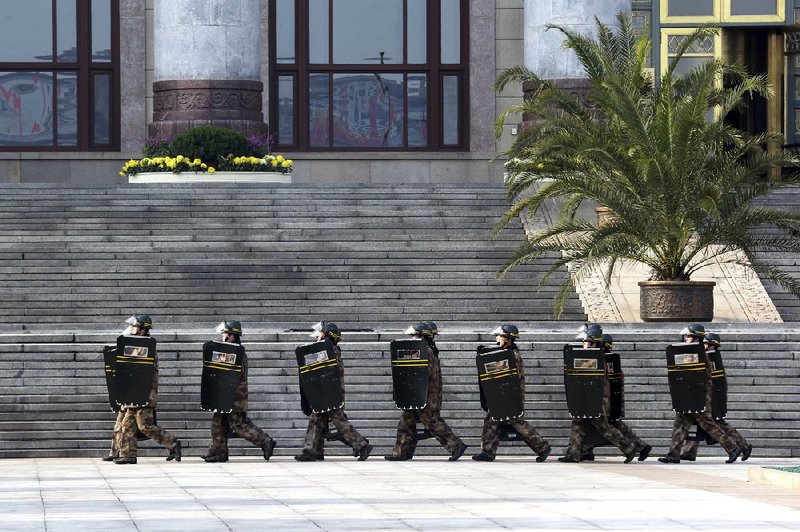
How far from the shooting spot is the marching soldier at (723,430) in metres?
18.9

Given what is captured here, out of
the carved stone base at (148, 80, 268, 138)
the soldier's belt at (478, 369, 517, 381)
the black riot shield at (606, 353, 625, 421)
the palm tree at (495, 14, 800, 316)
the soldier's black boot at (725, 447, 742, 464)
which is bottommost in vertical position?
the soldier's black boot at (725, 447, 742, 464)

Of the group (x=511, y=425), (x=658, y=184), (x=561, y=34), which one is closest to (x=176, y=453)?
(x=511, y=425)

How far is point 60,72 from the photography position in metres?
37.2

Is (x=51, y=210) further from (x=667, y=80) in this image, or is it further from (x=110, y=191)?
(x=667, y=80)

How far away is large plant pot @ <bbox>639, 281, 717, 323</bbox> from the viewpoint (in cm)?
2478

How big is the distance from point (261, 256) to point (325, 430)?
8226 millimetres

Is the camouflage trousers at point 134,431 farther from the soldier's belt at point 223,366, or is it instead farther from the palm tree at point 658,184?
the palm tree at point 658,184

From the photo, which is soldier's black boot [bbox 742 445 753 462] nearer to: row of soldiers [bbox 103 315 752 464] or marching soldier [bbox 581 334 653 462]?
row of soldiers [bbox 103 315 752 464]

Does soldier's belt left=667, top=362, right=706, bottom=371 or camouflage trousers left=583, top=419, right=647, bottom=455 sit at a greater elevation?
soldier's belt left=667, top=362, right=706, bottom=371

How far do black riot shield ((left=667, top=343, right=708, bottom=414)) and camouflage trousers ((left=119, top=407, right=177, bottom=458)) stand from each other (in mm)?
5011

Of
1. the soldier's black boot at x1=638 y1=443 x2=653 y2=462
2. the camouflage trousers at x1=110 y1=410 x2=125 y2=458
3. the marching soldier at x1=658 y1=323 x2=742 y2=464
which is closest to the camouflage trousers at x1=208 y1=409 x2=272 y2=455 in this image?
the camouflage trousers at x1=110 y1=410 x2=125 y2=458

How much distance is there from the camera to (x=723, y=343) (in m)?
21.6

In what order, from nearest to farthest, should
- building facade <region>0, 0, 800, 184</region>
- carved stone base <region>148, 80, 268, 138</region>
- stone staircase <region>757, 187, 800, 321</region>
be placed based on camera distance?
stone staircase <region>757, 187, 800, 321</region> < carved stone base <region>148, 80, 268, 138</region> < building facade <region>0, 0, 800, 184</region>

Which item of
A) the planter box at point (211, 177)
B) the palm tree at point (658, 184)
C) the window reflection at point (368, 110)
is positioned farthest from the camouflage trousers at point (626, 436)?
the window reflection at point (368, 110)
